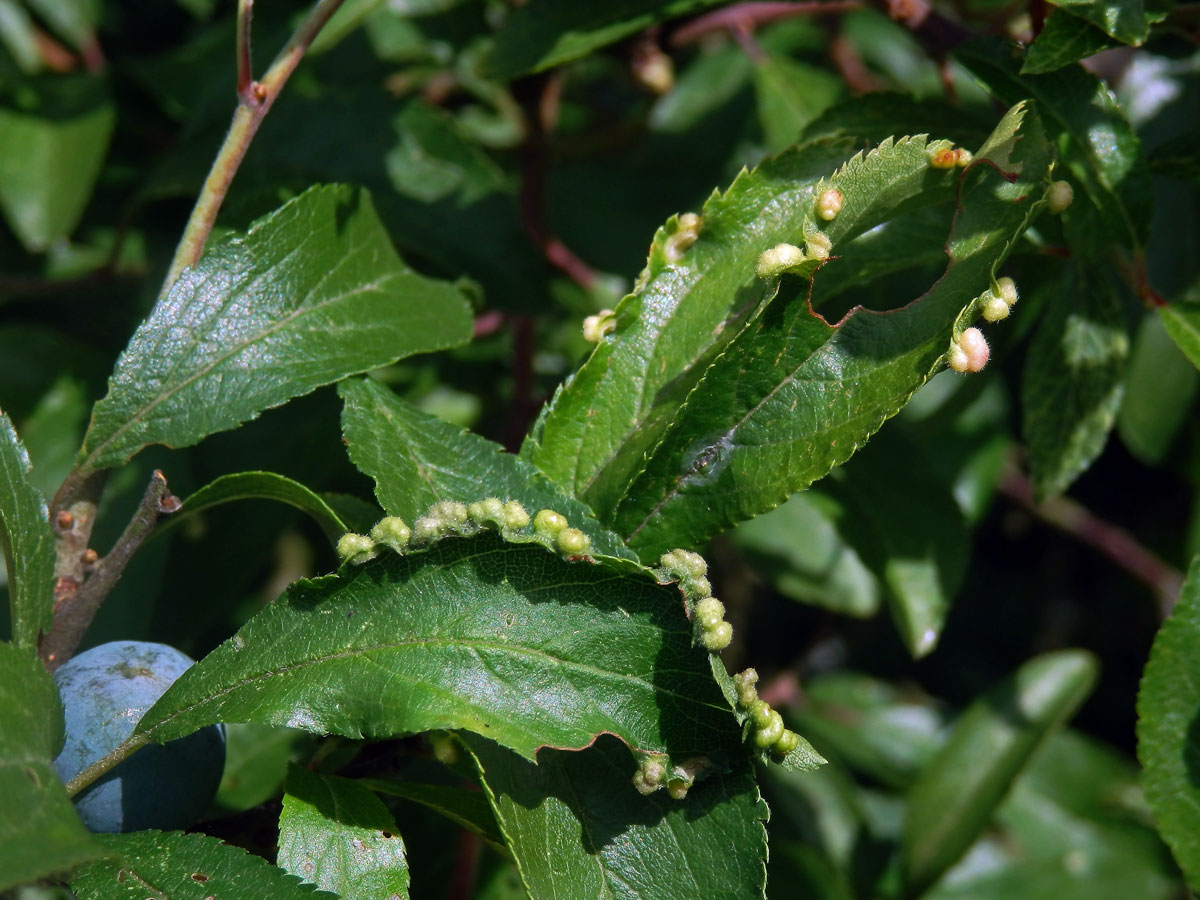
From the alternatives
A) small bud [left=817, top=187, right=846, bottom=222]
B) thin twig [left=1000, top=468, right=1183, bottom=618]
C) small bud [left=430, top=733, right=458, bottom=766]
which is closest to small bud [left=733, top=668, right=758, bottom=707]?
small bud [left=430, top=733, right=458, bottom=766]

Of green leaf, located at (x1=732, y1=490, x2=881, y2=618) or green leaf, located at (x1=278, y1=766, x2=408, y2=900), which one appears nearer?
green leaf, located at (x1=278, y1=766, x2=408, y2=900)

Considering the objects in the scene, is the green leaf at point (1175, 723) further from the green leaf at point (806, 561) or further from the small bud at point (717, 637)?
the green leaf at point (806, 561)

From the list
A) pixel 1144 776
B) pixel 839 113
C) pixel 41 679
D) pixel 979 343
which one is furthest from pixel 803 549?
pixel 41 679

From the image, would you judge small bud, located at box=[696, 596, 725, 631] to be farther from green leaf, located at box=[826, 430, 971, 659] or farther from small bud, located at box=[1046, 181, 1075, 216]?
green leaf, located at box=[826, 430, 971, 659]

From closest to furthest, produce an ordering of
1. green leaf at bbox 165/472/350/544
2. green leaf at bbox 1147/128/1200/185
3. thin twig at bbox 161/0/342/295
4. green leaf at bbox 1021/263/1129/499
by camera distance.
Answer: green leaf at bbox 165/472/350/544
thin twig at bbox 161/0/342/295
green leaf at bbox 1147/128/1200/185
green leaf at bbox 1021/263/1129/499

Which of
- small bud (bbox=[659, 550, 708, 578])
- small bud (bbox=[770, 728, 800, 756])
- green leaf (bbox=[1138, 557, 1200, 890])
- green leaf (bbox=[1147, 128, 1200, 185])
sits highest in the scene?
green leaf (bbox=[1147, 128, 1200, 185])

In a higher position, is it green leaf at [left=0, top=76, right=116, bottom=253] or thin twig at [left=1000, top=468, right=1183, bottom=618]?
green leaf at [left=0, top=76, right=116, bottom=253]

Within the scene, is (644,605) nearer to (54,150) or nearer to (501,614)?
(501,614)
